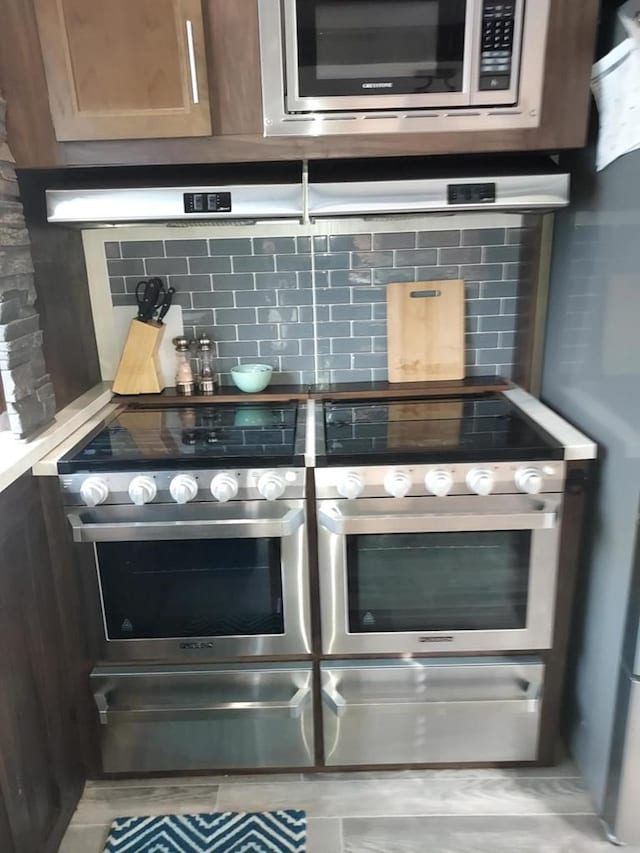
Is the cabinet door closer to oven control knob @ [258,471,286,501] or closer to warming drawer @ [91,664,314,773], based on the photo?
oven control knob @ [258,471,286,501]

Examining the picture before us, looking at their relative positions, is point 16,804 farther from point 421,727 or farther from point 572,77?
point 572,77

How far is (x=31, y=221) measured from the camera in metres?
1.61

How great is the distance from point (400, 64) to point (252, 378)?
37.5 inches

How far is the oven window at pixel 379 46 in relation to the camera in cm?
139

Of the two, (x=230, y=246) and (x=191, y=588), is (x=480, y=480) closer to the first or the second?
(x=191, y=588)

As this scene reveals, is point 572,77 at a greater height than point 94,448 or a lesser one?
greater

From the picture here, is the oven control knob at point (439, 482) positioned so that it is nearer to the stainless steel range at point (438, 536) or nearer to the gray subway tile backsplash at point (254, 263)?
the stainless steel range at point (438, 536)

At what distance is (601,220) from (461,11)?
1.91 ft

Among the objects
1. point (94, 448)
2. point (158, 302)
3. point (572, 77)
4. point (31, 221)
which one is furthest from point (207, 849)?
point (572, 77)

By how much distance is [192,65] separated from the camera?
1.41 m

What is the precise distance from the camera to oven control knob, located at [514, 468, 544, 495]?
144cm

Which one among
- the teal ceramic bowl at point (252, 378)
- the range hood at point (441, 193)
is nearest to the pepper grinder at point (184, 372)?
the teal ceramic bowl at point (252, 378)

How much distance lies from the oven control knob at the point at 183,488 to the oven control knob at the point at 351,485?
1.14 ft

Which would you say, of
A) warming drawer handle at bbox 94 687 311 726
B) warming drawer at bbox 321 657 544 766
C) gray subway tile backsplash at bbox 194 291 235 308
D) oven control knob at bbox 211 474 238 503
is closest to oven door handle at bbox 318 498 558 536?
oven control knob at bbox 211 474 238 503
